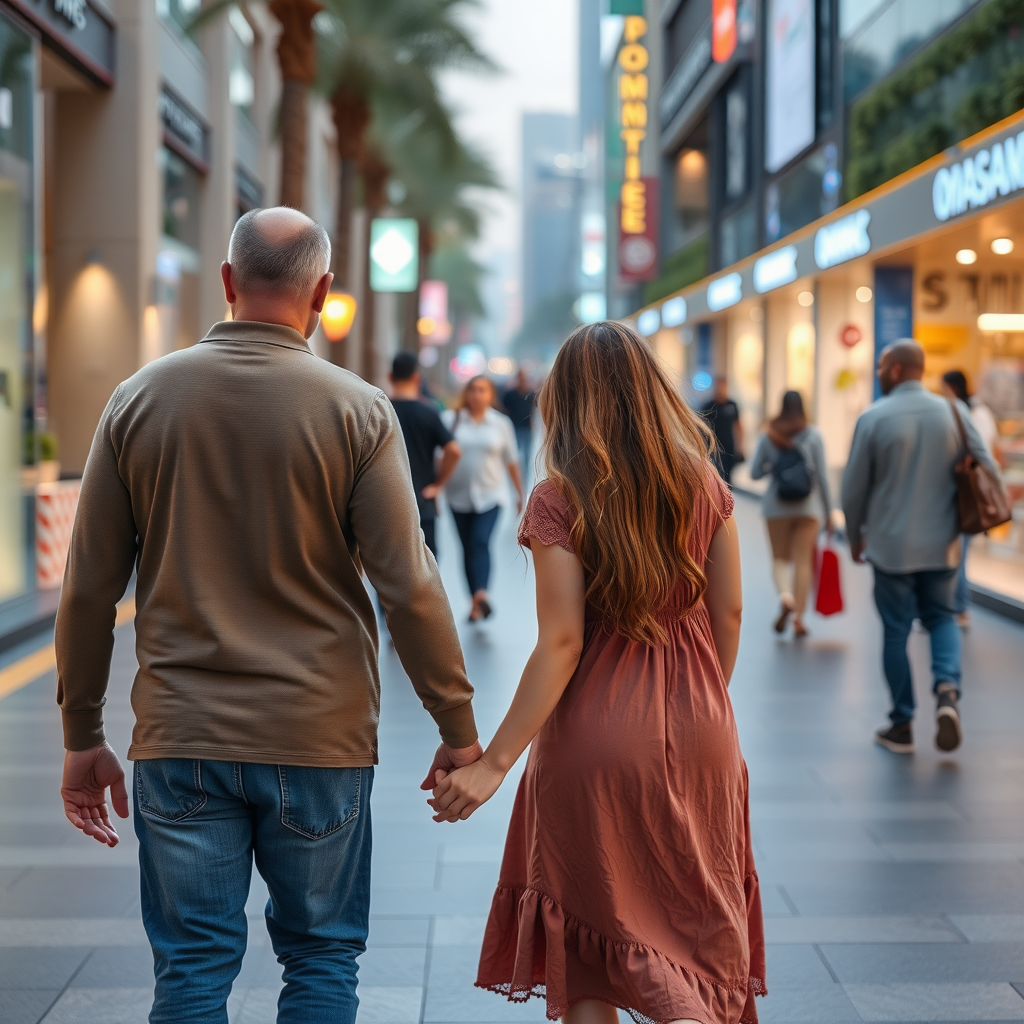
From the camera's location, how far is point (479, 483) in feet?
30.8

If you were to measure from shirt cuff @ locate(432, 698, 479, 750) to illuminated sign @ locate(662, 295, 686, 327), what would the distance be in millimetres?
29217

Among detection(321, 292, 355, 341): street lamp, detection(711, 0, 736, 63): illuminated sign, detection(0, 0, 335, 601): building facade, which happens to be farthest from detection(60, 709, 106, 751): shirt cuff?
detection(711, 0, 736, 63): illuminated sign

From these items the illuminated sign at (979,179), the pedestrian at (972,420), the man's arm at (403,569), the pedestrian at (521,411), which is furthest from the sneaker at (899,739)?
the pedestrian at (521,411)

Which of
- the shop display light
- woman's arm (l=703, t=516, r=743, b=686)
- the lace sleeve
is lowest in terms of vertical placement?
woman's arm (l=703, t=516, r=743, b=686)

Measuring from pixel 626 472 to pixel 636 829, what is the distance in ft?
2.26

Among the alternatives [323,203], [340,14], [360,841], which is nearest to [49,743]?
[360,841]

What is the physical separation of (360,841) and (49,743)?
435cm

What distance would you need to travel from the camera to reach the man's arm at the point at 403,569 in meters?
2.30

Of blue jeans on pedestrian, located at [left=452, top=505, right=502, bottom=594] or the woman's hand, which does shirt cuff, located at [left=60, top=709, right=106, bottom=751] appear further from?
blue jeans on pedestrian, located at [left=452, top=505, right=502, bottom=594]

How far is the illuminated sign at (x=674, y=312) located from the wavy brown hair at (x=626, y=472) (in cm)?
2896

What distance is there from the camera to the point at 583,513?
8.15ft

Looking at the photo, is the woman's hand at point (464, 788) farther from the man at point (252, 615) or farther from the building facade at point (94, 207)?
the building facade at point (94, 207)

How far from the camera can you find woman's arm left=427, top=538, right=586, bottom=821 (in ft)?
8.12

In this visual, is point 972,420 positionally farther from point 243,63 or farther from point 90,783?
point 243,63
